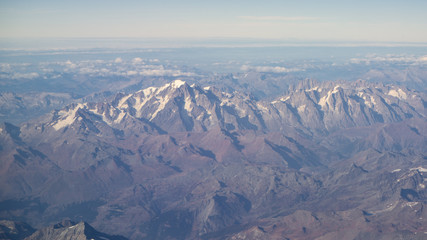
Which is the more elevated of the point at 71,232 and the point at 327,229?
the point at 71,232

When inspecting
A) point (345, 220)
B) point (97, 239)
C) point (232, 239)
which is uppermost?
point (97, 239)

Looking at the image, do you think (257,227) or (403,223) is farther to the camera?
(257,227)

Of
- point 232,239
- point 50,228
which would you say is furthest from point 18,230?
point 232,239

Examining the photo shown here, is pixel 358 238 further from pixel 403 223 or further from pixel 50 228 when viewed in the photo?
pixel 50 228

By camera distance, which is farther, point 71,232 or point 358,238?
point 358,238

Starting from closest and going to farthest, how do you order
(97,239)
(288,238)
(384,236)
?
(97,239) → (384,236) → (288,238)

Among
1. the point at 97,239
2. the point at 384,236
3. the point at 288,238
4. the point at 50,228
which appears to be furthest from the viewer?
the point at 288,238

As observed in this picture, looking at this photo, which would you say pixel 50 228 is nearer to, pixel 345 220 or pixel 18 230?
pixel 18 230

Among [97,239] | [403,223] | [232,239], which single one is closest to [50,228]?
[97,239]

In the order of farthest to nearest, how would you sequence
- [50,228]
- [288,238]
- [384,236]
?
[288,238]
[384,236]
[50,228]
